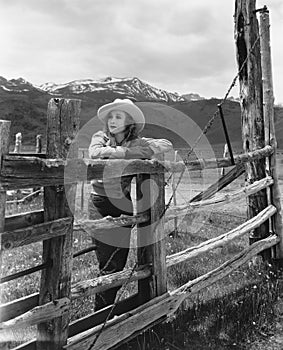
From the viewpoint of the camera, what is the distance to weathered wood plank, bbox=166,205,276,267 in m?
4.24

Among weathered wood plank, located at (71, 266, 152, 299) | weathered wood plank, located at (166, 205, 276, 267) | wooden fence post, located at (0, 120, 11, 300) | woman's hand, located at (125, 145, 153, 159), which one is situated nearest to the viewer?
wooden fence post, located at (0, 120, 11, 300)

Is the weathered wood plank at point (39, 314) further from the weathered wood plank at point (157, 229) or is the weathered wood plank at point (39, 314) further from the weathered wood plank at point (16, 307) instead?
the weathered wood plank at point (157, 229)

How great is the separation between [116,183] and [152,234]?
1.77ft

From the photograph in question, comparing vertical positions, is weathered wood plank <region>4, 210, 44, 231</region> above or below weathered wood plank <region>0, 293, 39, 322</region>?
above

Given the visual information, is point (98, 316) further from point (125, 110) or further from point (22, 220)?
point (125, 110)

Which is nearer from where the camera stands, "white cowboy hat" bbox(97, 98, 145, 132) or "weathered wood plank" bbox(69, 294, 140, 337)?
"weathered wood plank" bbox(69, 294, 140, 337)

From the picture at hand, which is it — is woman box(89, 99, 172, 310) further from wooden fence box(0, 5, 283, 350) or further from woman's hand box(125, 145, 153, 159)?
wooden fence box(0, 5, 283, 350)

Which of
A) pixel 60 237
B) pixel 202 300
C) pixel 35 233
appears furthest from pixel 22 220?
pixel 202 300

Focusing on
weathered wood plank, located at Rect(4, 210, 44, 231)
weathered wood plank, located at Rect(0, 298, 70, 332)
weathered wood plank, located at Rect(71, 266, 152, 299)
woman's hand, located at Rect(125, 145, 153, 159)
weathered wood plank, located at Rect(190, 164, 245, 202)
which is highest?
woman's hand, located at Rect(125, 145, 153, 159)

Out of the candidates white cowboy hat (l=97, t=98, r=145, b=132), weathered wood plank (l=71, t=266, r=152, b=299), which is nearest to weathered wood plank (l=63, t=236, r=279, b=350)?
weathered wood plank (l=71, t=266, r=152, b=299)

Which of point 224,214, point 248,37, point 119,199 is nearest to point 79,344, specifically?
point 119,199

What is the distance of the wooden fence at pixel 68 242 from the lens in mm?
2549

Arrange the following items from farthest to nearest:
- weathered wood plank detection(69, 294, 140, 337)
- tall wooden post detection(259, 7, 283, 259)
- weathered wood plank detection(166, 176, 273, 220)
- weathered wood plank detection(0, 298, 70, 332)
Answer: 1. tall wooden post detection(259, 7, 283, 259)
2. weathered wood plank detection(166, 176, 273, 220)
3. weathered wood plank detection(69, 294, 140, 337)
4. weathered wood plank detection(0, 298, 70, 332)

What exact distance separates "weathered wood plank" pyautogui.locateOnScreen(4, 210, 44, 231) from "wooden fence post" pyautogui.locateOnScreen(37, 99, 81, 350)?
0.06 m
